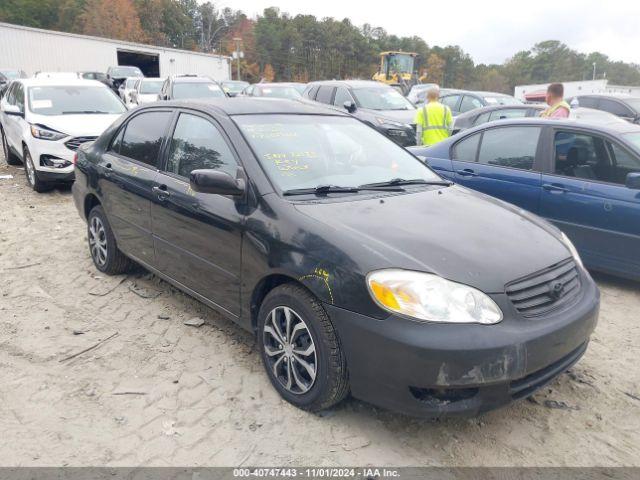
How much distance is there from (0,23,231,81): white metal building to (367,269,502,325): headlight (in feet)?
125

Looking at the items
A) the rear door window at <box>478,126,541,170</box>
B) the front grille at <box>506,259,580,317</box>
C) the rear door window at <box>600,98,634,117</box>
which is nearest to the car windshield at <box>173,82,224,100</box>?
the rear door window at <box>600,98,634,117</box>

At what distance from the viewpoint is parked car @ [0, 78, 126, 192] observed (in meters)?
8.13

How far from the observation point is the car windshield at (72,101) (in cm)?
881

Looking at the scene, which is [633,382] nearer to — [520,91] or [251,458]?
[251,458]

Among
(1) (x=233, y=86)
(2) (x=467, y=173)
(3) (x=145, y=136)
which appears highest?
(1) (x=233, y=86)

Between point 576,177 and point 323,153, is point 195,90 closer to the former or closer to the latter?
point 576,177

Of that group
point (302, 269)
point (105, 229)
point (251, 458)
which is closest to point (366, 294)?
point (302, 269)

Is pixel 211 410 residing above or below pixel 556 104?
below

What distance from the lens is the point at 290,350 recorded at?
10.0 ft

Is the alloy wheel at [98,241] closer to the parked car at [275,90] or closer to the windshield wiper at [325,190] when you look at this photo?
the windshield wiper at [325,190]

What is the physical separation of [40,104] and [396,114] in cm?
684

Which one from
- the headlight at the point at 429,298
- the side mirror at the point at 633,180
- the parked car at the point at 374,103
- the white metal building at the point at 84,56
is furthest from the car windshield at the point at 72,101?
the white metal building at the point at 84,56

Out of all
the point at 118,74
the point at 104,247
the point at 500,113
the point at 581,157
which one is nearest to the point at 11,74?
the point at 118,74

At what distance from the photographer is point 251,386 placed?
3.33m
